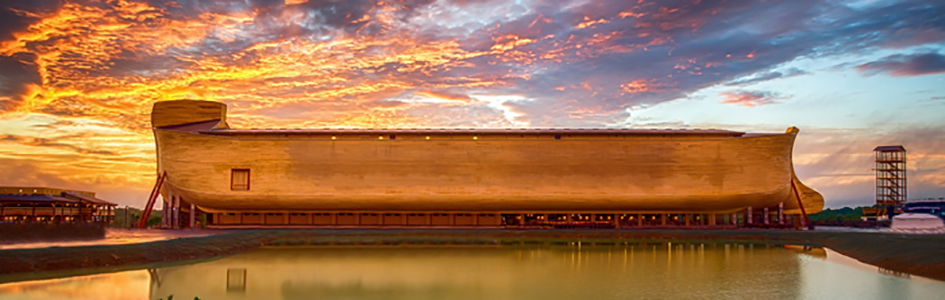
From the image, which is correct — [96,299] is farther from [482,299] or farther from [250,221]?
[250,221]

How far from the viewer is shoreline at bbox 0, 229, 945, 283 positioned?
1966 cm

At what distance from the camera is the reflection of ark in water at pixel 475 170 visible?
4844 centimetres

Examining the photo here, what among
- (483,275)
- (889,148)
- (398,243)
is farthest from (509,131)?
(889,148)

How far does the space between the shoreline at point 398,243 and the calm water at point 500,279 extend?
1.11 meters

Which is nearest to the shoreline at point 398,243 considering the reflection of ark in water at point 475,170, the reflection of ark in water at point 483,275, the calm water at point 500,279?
the calm water at point 500,279

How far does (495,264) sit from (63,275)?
12.6 m

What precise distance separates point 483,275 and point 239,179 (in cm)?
3299

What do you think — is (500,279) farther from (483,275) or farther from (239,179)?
(239,179)

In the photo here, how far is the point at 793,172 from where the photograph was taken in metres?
50.6

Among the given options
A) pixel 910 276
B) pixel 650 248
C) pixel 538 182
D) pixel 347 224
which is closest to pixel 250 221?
pixel 347 224

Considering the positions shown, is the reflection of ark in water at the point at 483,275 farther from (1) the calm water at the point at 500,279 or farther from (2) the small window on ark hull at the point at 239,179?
(2) the small window on ark hull at the point at 239,179

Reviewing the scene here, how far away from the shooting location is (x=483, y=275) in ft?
65.5

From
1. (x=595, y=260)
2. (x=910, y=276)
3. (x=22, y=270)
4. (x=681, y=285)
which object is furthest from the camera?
(x=595, y=260)

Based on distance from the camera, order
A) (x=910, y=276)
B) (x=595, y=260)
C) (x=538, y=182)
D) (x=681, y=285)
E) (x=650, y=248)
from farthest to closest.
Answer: (x=538, y=182) < (x=650, y=248) < (x=595, y=260) < (x=910, y=276) < (x=681, y=285)
